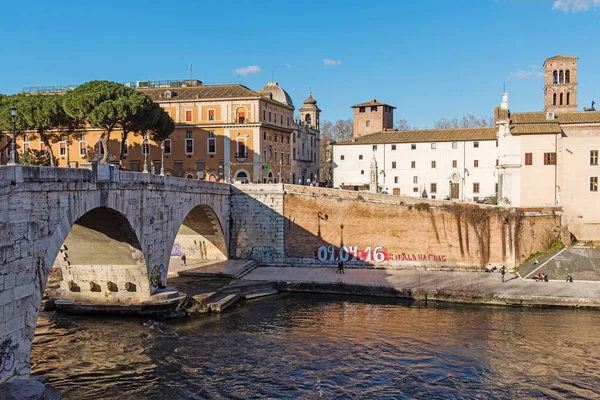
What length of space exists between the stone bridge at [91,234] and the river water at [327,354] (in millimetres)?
2051

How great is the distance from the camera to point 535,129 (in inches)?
1535

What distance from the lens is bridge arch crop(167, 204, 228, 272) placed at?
1522 inches

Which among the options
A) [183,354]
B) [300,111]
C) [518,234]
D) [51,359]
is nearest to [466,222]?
[518,234]

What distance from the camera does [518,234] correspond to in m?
37.5

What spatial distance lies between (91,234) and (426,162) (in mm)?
36796

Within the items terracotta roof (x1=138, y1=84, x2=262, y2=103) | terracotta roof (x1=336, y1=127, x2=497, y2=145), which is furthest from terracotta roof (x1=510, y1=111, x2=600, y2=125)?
terracotta roof (x1=138, y1=84, x2=262, y2=103)

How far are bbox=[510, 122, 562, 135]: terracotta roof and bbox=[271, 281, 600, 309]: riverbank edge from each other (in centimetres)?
1247

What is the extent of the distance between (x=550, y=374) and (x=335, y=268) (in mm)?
20142

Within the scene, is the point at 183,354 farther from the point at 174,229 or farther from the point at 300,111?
the point at 300,111

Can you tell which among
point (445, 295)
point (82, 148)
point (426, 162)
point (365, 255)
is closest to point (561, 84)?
point (426, 162)

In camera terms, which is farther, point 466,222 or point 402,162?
point 402,162

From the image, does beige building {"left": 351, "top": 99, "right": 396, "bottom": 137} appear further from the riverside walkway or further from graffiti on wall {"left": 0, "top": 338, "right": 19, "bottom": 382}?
graffiti on wall {"left": 0, "top": 338, "right": 19, "bottom": 382}

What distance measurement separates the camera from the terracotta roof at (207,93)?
51.9m

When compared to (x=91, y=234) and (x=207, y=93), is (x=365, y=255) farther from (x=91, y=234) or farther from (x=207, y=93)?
(x=207, y=93)
